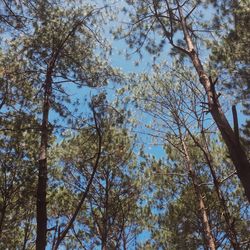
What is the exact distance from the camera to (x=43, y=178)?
16.2ft

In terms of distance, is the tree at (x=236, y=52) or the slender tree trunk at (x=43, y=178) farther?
the tree at (x=236, y=52)

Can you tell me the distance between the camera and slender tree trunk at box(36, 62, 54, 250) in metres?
4.30

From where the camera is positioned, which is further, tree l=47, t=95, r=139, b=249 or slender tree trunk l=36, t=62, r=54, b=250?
tree l=47, t=95, r=139, b=249

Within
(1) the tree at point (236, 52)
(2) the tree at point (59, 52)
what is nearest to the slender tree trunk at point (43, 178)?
(2) the tree at point (59, 52)

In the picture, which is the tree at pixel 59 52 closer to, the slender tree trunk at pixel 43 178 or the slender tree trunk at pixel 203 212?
the slender tree trunk at pixel 43 178

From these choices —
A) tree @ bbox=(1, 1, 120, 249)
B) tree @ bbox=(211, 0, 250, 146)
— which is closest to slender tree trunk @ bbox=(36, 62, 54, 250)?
tree @ bbox=(1, 1, 120, 249)

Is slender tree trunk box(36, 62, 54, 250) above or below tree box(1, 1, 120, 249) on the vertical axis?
below

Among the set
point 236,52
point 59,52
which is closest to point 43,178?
point 59,52

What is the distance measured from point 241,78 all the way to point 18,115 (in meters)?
5.00

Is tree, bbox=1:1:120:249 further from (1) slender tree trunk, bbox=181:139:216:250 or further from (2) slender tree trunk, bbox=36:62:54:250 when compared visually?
(1) slender tree trunk, bbox=181:139:216:250

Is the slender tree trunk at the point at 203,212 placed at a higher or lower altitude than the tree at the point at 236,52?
lower

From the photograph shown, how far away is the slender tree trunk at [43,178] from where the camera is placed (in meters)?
4.30

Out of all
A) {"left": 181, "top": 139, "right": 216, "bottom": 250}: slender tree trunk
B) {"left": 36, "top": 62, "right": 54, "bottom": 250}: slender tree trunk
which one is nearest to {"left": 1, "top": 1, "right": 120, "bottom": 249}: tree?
{"left": 36, "top": 62, "right": 54, "bottom": 250}: slender tree trunk

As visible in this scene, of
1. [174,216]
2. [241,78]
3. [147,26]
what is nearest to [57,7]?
[147,26]
